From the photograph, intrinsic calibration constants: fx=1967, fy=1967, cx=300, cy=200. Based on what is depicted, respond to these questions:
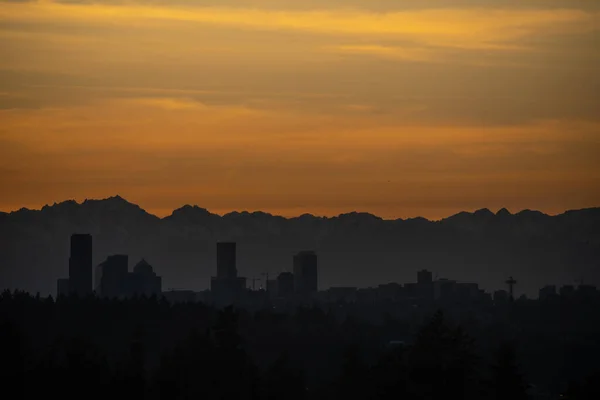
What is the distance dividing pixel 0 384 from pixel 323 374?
62479 mm

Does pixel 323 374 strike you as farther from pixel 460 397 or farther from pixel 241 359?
pixel 460 397

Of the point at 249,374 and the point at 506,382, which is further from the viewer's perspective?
the point at 249,374

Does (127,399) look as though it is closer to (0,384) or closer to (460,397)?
(0,384)

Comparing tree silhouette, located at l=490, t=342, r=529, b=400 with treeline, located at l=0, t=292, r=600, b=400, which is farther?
tree silhouette, located at l=490, t=342, r=529, b=400

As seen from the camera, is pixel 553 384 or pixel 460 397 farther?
pixel 553 384

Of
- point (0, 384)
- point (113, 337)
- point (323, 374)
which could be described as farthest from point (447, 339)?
point (113, 337)

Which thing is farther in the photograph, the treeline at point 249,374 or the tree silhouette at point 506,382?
the tree silhouette at point 506,382

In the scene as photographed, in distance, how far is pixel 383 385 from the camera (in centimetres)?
9206

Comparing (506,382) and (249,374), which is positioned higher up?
(249,374)

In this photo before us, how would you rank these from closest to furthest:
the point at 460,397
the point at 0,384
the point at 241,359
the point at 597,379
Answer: the point at 460,397 → the point at 597,379 → the point at 0,384 → the point at 241,359

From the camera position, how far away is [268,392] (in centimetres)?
10812

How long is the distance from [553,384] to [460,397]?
97.9m

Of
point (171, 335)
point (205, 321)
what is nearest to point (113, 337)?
point (171, 335)

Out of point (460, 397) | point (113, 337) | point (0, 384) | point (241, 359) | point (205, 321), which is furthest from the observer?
point (205, 321)
